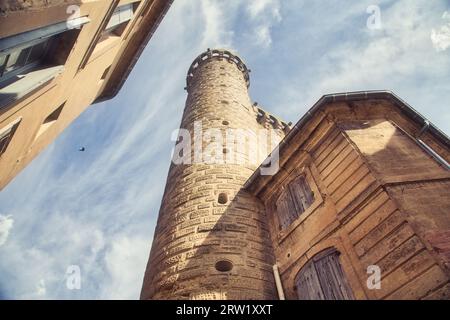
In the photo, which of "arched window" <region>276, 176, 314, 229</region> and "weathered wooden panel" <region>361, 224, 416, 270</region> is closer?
"weathered wooden panel" <region>361, 224, 416, 270</region>

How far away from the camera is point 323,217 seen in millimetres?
6348

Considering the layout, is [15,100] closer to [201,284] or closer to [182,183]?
[201,284]

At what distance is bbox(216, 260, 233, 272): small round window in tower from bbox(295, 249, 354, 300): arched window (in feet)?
4.96

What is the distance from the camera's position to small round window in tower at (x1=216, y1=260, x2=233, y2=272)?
23.0 ft

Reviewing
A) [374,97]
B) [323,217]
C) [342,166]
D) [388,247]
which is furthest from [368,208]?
[374,97]

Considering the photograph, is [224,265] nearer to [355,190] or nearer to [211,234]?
[211,234]

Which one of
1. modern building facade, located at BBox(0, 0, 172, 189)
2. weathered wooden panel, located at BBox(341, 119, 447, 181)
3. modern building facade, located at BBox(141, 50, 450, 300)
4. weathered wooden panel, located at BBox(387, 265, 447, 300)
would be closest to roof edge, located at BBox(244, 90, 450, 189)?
modern building facade, located at BBox(141, 50, 450, 300)

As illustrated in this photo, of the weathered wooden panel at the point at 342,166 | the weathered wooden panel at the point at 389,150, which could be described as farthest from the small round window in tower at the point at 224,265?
the weathered wooden panel at the point at 389,150

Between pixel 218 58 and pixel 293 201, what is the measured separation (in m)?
11.3

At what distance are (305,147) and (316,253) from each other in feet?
8.93

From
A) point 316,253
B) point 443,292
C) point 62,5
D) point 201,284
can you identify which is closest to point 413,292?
point 443,292

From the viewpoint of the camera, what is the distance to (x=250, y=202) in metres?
8.77

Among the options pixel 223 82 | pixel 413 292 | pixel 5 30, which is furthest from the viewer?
pixel 223 82

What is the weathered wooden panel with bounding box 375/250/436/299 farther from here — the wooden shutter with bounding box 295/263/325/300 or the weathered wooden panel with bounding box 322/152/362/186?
the weathered wooden panel with bounding box 322/152/362/186
